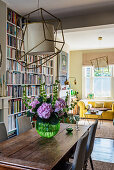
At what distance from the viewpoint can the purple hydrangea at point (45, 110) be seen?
196 cm

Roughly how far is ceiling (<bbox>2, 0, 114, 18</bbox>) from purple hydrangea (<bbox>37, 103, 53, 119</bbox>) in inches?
98.7

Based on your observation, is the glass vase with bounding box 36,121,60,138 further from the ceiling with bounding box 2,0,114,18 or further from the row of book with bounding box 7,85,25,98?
the ceiling with bounding box 2,0,114,18

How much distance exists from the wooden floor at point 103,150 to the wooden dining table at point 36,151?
1331mm

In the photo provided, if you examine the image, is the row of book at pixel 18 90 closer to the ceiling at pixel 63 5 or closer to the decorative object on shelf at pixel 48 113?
the ceiling at pixel 63 5

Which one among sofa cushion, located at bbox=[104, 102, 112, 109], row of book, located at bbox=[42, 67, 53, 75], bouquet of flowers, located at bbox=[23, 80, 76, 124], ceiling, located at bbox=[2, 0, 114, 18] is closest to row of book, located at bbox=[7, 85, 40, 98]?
row of book, located at bbox=[42, 67, 53, 75]

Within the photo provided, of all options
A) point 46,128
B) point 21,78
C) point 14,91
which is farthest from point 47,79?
point 46,128

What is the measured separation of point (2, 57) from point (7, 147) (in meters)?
2.21

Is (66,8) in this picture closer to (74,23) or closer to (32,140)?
(74,23)

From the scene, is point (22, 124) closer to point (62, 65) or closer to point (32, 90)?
point (32, 90)

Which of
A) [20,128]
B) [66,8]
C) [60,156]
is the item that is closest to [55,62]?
[66,8]

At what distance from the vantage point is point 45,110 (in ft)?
6.45

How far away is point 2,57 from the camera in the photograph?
370cm

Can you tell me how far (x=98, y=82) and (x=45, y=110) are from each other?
7.04 metres

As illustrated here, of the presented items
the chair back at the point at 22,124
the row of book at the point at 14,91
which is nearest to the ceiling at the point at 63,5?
the row of book at the point at 14,91
